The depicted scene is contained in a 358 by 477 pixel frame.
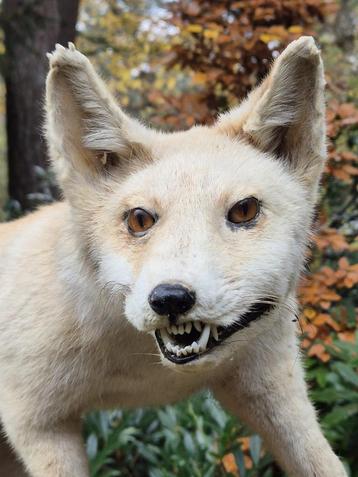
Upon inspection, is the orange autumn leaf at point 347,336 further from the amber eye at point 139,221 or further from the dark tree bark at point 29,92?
the dark tree bark at point 29,92

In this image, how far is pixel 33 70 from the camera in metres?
7.76

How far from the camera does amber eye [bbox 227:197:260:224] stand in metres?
2.38

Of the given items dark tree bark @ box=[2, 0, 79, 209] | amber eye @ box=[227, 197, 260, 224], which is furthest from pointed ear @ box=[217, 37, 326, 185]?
dark tree bark @ box=[2, 0, 79, 209]

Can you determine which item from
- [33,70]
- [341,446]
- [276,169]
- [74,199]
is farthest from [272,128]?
[33,70]

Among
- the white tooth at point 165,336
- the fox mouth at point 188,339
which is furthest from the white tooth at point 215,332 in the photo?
the white tooth at point 165,336

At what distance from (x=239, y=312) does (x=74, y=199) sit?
2.95ft

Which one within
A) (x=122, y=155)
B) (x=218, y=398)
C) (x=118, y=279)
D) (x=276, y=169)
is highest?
(x=122, y=155)

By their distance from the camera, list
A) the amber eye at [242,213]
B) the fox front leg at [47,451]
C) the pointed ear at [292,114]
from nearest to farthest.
Answer: the amber eye at [242,213] → the pointed ear at [292,114] → the fox front leg at [47,451]

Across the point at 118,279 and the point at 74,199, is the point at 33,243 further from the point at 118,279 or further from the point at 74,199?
the point at 118,279

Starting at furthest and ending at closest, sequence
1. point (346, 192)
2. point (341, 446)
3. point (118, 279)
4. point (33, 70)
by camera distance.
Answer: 1. point (33, 70)
2. point (346, 192)
3. point (341, 446)
4. point (118, 279)

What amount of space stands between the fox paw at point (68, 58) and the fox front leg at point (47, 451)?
157 centimetres

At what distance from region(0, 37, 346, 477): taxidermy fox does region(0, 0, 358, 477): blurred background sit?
0.64 m

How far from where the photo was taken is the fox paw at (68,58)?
2549 millimetres

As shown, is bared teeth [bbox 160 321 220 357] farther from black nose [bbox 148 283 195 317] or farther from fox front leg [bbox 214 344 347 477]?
fox front leg [bbox 214 344 347 477]
